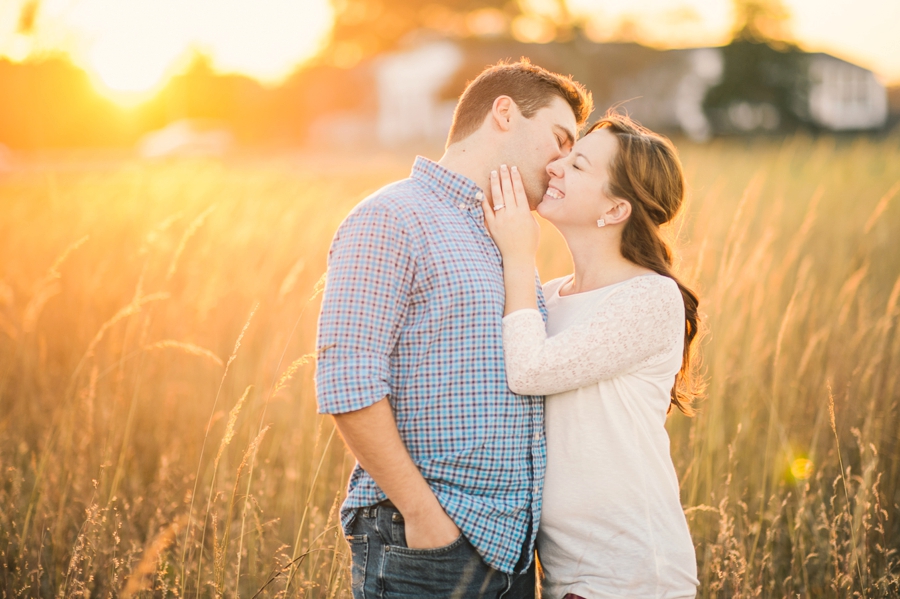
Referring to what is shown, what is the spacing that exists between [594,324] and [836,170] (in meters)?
7.78

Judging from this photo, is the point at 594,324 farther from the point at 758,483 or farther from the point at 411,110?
the point at 411,110

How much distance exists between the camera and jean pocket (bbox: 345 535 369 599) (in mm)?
1657

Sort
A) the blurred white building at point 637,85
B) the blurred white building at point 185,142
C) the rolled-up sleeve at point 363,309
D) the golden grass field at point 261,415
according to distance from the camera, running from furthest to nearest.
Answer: the blurred white building at point 185,142
the blurred white building at point 637,85
the golden grass field at point 261,415
the rolled-up sleeve at point 363,309

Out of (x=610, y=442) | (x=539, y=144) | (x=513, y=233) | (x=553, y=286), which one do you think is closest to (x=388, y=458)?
(x=610, y=442)

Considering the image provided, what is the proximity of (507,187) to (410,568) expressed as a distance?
1.09m

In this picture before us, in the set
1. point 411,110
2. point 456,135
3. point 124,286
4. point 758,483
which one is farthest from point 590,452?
point 411,110

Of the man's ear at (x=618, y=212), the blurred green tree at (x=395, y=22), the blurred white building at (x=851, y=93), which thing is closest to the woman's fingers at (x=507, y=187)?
the man's ear at (x=618, y=212)

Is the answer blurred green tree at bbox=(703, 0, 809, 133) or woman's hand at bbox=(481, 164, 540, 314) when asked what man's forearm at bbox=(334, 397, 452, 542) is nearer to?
woman's hand at bbox=(481, 164, 540, 314)

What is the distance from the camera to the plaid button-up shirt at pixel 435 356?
1550mm

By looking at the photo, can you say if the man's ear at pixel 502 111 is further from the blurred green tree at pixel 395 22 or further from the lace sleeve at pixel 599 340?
the blurred green tree at pixel 395 22

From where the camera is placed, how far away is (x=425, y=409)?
1627mm

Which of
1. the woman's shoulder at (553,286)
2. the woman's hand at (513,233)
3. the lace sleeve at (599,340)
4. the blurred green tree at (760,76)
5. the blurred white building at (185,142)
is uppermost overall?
the blurred green tree at (760,76)

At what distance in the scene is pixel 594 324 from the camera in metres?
1.71

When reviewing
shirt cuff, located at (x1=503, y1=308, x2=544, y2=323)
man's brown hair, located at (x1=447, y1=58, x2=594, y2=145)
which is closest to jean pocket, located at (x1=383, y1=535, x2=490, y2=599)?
shirt cuff, located at (x1=503, y1=308, x2=544, y2=323)
